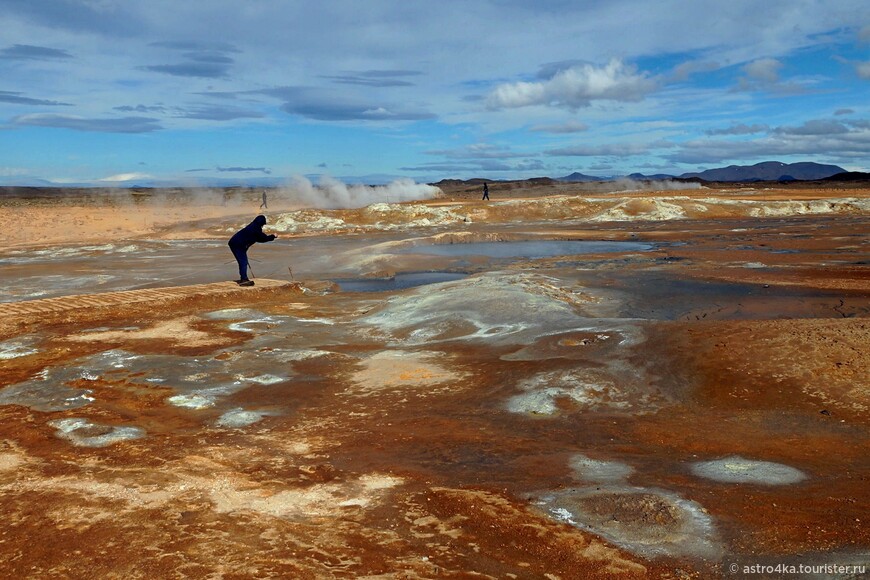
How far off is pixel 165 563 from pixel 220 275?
55.0ft

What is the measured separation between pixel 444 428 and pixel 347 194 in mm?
47206

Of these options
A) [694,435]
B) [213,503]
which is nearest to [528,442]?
[694,435]

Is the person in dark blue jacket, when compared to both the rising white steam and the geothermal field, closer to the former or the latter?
the geothermal field

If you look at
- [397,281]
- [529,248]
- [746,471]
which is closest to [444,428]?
[746,471]

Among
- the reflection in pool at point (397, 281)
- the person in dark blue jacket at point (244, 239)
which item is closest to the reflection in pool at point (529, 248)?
the reflection in pool at point (397, 281)

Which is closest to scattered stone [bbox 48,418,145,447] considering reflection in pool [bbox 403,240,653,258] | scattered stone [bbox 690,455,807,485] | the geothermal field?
the geothermal field

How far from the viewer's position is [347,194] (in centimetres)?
5325

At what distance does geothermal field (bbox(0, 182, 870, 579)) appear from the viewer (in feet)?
15.2

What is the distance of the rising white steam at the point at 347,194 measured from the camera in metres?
52.4

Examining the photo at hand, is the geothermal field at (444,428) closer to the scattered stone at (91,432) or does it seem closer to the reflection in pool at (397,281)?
the scattered stone at (91,432)

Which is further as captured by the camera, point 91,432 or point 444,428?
point 91,432

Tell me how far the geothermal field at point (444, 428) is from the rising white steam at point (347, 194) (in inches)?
1377

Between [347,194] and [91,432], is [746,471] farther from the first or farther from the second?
[347,194]

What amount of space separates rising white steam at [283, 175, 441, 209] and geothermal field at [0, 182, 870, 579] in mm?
34987
